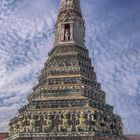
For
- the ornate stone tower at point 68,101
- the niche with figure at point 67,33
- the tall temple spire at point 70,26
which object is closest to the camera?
the ornate stone tower at point 68,101

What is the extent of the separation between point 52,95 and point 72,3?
17.7 meters

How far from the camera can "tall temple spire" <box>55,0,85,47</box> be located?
5869 centimetres

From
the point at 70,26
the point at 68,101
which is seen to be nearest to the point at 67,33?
the point at 70,26

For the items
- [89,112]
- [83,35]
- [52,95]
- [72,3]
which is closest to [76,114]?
[89,112]

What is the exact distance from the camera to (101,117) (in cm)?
4847

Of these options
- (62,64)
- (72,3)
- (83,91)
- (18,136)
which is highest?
(72,3)

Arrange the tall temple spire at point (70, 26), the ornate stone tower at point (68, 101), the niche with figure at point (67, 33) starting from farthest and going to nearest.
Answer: the niche with figure at point (67, 33) → the tall temple spire at point (70, 26) → the ornate stone tower at point (68, 101)

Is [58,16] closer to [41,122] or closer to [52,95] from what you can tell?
[52,95]

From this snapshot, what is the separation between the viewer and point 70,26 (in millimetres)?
58969

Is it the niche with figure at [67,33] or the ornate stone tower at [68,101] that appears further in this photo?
the niche with figure at [67,33]

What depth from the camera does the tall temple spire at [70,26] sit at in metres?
58.7

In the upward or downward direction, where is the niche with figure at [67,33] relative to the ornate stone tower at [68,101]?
upward

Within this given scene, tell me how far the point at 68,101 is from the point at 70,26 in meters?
14.5

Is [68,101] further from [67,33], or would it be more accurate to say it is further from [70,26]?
[70,26]
